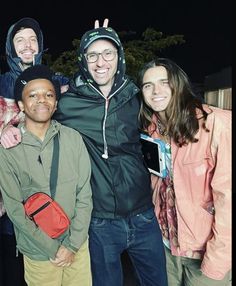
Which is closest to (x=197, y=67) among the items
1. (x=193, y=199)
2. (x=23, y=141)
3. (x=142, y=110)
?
(x=142, y=110)

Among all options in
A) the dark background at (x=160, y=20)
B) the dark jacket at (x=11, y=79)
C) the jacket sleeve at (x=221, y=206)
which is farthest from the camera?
the dark background at (x=160, y=20)

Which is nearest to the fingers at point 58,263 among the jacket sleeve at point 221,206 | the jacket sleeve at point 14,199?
the jacket sleeve at point 14,199

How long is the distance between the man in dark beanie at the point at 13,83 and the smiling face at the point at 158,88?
0.86 meters

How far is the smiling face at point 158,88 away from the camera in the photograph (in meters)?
2.28

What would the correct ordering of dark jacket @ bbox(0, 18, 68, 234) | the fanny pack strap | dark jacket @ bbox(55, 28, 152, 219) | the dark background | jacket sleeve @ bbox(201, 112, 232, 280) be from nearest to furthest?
jacket sleeve @ bbox(201, 112, 232, 280) < the fanny pack strap < dark jacket @ bbox(55, 28, 152, 219) < dark jacket @ bbox(0, 18, 68, 234) < the dark background

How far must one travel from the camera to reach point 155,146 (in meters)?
2.38

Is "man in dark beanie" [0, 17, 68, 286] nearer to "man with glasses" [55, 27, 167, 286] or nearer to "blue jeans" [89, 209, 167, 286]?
"man with glasses" [55, 27, 167, 286]

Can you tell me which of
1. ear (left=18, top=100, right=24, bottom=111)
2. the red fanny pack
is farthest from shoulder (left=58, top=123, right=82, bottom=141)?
the red fanny pack

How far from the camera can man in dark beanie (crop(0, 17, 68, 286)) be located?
250cm

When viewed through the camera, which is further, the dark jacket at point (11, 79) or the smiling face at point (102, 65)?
the dark jacket at point (11, 79)

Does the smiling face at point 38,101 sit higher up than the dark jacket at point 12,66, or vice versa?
the dark jacket at point 12,66

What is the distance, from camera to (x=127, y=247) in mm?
2426

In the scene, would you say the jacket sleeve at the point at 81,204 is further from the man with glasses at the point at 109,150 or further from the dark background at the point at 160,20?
the dark background at the point at 160,20

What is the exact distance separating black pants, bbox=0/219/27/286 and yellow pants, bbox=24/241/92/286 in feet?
0.89
